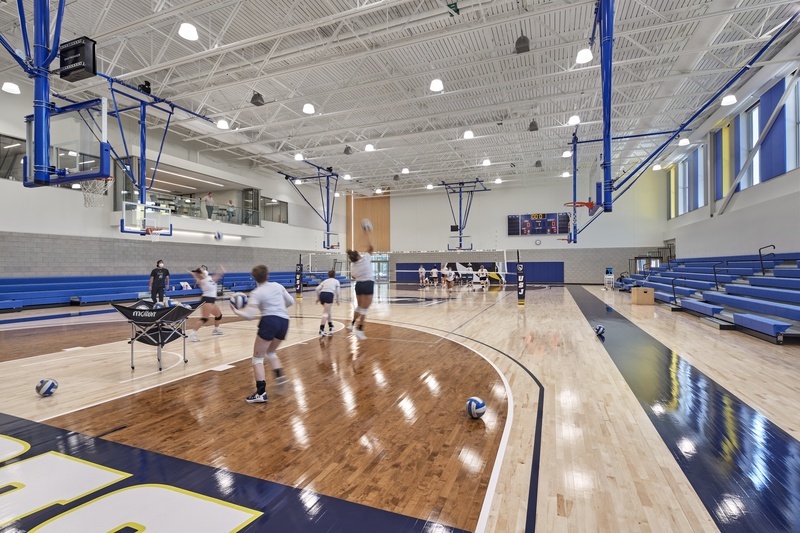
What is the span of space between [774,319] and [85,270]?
69.3 feet

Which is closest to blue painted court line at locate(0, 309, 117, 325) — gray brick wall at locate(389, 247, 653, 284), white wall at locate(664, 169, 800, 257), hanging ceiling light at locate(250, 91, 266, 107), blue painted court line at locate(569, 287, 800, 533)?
hanging ceiling light at locate(250, 91, 266, 107)

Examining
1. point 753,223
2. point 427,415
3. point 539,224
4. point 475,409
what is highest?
point 539,224

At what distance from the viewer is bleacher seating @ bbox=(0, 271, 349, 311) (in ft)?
39.3

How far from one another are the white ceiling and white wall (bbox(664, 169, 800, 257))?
391 cm

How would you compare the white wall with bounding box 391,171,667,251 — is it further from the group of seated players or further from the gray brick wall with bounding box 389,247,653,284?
the group of seated players

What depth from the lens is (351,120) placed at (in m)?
16.5

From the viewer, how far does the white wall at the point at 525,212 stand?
24.6 m

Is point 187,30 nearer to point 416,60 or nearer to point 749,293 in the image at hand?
point 416,60

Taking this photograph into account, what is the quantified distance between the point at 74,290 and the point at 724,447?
58.5 feet

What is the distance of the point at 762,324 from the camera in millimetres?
7320

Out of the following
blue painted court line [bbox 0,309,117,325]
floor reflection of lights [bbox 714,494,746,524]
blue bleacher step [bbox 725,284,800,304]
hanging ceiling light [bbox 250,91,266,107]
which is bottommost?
floor reflection of lights [bbox 714,494,746,524]

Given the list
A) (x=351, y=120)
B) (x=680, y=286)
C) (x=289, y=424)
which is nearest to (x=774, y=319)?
(x=680, y=286)

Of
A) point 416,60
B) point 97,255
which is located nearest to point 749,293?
point 416,60

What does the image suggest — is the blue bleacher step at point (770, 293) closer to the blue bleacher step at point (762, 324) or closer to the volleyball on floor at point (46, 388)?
the blue bleacher step at point (762, 324)
